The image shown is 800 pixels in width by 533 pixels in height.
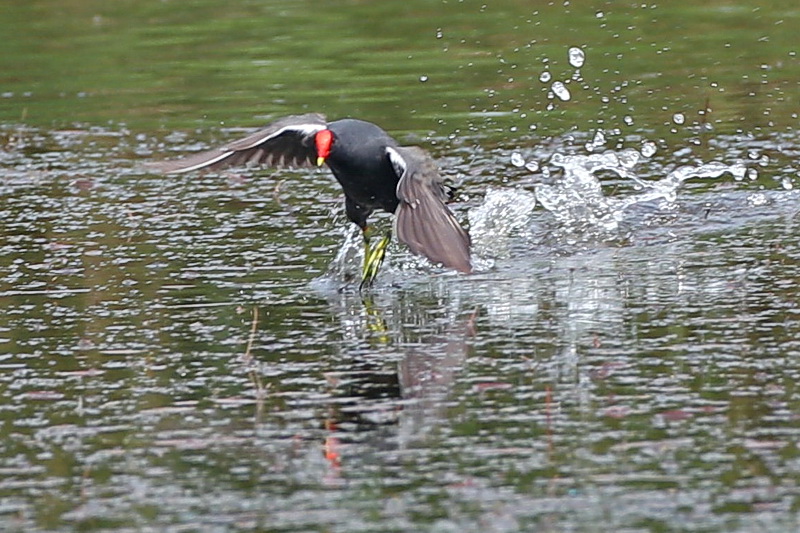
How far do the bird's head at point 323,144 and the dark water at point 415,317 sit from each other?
53 centimetres

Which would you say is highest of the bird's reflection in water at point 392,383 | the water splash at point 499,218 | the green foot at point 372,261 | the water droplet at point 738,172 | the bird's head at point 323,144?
the bird's head at point 323,144

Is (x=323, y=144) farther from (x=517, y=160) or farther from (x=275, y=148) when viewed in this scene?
(x=517, y=160)

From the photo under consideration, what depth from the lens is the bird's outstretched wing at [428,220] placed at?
19.5 feet

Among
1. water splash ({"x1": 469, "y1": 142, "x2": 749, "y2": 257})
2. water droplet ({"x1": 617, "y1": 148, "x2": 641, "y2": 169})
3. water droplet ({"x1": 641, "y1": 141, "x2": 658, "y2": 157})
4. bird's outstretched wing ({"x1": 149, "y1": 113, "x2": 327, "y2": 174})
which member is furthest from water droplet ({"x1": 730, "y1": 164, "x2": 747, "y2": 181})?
bird's outstretched wing ({"x1": 149, "y1": 113, "x2": 327, "y2": 174})

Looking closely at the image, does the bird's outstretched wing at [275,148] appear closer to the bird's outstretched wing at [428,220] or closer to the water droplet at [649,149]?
the bird's outstretched wing at [428,220]

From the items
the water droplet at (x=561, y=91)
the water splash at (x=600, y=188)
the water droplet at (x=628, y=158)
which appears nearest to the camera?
the water splash at (x=600, y=188)

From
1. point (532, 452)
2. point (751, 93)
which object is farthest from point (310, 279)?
point (751, 93)

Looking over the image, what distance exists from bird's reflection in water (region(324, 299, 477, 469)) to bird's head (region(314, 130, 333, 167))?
3.02 ft

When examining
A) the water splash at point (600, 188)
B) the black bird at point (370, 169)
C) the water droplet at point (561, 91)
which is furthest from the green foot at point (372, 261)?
the water droplet at point (561, 91)

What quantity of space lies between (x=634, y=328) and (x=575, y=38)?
25.1 feet

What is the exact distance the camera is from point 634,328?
19.2 ft

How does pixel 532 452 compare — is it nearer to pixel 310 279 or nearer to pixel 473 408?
pixel 473 408

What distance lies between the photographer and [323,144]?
6.96 meters

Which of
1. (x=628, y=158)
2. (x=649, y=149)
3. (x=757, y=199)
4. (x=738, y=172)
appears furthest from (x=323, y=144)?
(x=649, y=149)
